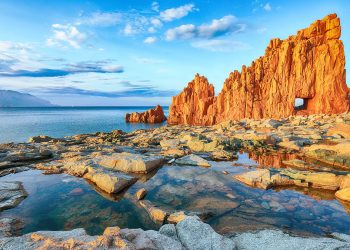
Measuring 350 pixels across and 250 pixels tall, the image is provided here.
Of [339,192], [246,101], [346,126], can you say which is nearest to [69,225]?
[339,192]

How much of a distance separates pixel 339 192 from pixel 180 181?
A: 7.74 metres

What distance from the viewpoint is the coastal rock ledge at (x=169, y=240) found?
5.04m

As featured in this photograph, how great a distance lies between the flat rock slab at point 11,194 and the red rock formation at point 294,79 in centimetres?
5703

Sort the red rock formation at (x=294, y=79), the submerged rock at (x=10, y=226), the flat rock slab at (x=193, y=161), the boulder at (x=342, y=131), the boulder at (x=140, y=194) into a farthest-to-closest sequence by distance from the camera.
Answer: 1. the red rock formation at (x=294, y=79)
2. the boulder at (x=342, y=131)
3. the flat rock slab at (x=193, y=161)
4. the boulder at (x=140, y=194)
5. the submerged rock at (x=10, y=226)

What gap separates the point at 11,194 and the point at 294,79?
61813 mm

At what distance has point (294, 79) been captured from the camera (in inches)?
2206

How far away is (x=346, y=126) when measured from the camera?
24.6 meters

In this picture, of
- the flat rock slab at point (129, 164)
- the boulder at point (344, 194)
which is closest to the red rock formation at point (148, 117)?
the flat rock slab at point (129, 164)

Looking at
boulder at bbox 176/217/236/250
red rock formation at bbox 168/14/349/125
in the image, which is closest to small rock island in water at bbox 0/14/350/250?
boulder at bbox 176/217/236/250

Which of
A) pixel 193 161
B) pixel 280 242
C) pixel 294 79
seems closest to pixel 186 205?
pixel 280 242

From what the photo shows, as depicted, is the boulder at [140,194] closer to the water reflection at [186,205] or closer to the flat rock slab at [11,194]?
the water reflection at [186,205]

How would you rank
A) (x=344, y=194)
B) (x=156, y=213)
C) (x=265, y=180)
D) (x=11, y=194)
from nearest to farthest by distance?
1. (x=156, y=213)
2. (x=344, y=194)
3. (x=11, y=194)
4. (x=265, y=180)

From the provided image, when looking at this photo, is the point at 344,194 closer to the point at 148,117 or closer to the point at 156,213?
the point at 156,213

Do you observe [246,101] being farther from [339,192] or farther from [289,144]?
[339,192]
